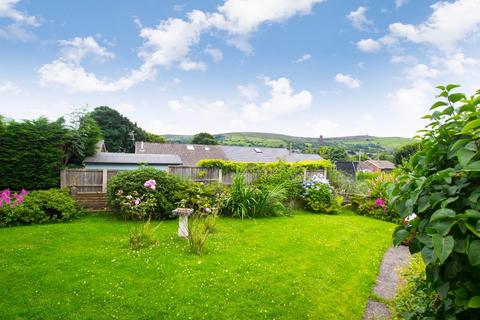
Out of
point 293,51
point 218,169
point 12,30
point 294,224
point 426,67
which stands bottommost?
point 294,224

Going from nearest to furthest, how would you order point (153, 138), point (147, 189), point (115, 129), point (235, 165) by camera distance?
point (147, 189) → point (235, 165) → point (115, 129) → point (153, 138)

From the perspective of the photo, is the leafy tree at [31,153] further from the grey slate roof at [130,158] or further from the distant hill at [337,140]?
the distant hill at [337,140]

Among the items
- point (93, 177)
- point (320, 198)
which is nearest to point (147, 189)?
point (93, 177)

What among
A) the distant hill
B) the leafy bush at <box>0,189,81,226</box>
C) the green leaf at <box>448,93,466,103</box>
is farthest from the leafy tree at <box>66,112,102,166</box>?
the distant hill

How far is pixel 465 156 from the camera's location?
3.34 ft

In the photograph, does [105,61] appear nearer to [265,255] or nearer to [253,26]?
[253,26]

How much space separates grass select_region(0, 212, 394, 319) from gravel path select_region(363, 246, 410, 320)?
0.38 feet

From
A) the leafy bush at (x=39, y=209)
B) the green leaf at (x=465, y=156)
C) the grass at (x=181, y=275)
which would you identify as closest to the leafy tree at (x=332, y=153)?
the grass at (x=181, y=275)

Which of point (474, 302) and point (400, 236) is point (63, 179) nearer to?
point (400, 236)

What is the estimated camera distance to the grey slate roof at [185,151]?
90.7 ft

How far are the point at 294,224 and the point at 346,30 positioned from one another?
8255 mm

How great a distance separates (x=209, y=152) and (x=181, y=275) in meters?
27.0

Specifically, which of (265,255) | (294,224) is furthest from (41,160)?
(294,224)

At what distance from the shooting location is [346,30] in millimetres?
10148
